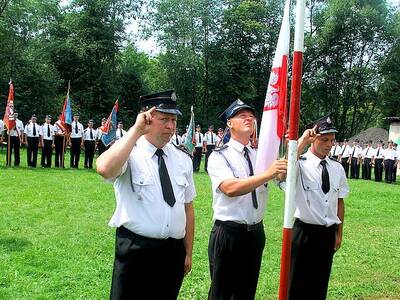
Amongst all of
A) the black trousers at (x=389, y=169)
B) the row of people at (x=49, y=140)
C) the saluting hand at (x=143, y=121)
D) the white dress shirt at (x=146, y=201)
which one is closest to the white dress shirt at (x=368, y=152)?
the black trousers at (x=389, y=169)

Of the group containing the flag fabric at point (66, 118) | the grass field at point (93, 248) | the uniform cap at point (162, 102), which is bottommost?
the grass field at point (93, 248)

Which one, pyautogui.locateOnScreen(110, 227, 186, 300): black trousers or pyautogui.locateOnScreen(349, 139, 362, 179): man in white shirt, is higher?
pyautogui.locateOnScreen(349, 139, 362, 179): man in white shirt

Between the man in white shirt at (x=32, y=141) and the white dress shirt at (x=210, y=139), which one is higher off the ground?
the white dress shirt at (x=210, y=139)

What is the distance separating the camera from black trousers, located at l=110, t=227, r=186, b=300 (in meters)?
3.55

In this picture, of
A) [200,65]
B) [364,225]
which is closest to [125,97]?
[200,65]

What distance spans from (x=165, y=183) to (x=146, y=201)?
203mm

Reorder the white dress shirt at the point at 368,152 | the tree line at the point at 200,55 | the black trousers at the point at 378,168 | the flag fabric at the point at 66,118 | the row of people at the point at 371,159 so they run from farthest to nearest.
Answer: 1. the tree line at the point at 200,55
2. the white dress shirt at the point at 368,152
3. the black trousers at the point at 378,168
4. the row of people at the point at 371,159
5. the flag fabric at the point at 66,118

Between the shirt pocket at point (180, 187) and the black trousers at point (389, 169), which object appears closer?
the shirt pocket at point (180, 187)

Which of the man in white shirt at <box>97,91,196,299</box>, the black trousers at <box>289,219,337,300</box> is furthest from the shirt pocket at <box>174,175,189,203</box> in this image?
the black trousers at <box>289,219,337,300</box>

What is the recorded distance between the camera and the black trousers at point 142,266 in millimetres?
3549

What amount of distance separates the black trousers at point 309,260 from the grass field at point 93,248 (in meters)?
1.12

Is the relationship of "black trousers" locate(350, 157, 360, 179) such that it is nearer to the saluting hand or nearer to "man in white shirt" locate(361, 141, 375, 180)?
"man in white shirt" locate(361, 141, 375, 180)

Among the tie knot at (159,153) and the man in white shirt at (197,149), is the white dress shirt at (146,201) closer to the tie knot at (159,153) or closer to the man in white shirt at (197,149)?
the tie knot at (159,153)

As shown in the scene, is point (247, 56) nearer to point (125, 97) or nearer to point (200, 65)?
point (200, 65)
